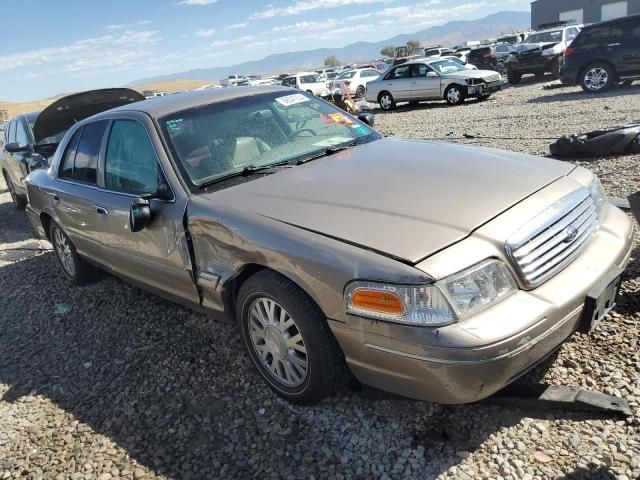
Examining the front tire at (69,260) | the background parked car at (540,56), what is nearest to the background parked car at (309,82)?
the background parked car at (540,56)

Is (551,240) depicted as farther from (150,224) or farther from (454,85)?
(454,85)

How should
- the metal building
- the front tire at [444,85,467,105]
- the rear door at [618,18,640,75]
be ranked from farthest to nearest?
1. the metal building
2. the front tire at [444,85,467,105]
3. the rear door at [618,18,640,75]

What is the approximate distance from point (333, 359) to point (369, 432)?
0.41 m

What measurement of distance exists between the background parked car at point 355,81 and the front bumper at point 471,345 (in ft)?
78.1

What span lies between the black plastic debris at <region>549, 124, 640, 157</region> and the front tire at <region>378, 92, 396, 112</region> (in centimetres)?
1166

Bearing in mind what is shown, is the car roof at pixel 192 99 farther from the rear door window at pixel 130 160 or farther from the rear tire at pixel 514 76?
the rear tire at pixel 514 76

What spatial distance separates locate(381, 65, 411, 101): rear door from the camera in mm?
17672

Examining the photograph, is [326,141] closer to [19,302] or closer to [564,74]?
[19,302]

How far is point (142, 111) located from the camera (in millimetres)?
3678

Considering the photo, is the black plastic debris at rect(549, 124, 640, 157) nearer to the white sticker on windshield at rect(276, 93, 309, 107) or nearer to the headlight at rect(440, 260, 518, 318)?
the white sticker on windshield at rect(276, 93, 309, 107)

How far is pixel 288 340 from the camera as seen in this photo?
2.79 m

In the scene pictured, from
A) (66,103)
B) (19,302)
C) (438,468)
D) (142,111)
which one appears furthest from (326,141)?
(66,103)

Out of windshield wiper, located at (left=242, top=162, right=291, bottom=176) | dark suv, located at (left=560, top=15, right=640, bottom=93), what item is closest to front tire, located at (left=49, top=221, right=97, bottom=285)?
windshield wiper, located at (left=242, top=162, right=291, bottom=176)

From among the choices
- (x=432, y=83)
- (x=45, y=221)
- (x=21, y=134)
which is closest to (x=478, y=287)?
(x=45, y=221)
